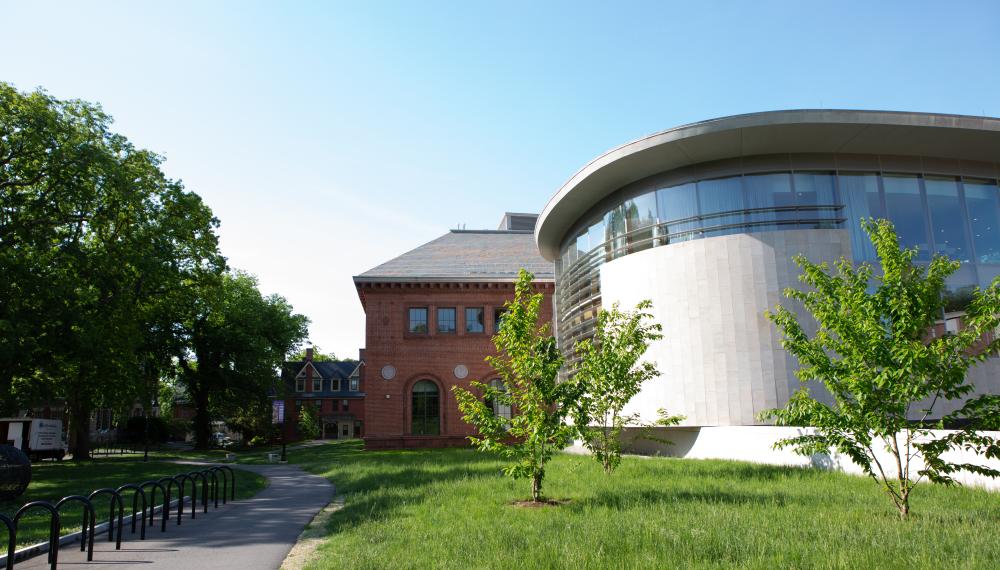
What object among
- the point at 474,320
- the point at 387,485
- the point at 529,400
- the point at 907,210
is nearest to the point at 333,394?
the point at 474,320

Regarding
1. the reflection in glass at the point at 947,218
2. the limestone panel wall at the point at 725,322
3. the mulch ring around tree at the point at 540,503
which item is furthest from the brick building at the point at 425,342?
the mulch ring around tree at the point at 540,503

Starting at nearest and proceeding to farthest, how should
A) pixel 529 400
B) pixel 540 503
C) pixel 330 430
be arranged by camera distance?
pixel 540 503
pixel 529 400
pixel 330 430

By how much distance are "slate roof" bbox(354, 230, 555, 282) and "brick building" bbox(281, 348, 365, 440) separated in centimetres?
5084

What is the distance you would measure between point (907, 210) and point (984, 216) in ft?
8.30

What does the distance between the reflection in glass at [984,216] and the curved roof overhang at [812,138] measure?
0.90 meters

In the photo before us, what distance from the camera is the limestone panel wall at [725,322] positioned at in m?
19.1

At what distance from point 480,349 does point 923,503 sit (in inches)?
1102

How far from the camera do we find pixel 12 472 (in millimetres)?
14039

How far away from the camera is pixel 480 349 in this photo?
3662cm

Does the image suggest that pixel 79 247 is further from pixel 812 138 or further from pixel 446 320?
pixel 812 138

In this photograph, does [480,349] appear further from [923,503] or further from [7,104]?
[923,503]

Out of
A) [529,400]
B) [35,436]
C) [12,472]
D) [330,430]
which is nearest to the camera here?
[529,400]

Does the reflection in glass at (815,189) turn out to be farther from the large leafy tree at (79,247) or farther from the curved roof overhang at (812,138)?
the large leafy tree at (79,247)

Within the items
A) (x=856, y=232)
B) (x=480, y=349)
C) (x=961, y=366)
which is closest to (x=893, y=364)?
(x=961, y=366)
